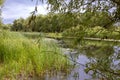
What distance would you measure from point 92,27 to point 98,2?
239 millimetres

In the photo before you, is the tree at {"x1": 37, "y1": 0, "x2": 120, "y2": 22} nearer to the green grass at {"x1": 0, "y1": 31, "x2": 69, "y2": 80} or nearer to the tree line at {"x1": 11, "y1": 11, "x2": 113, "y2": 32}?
the tree line at {"x1": 11, "y1": 11, "x2": 113, "y2": 32}

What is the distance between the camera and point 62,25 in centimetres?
237

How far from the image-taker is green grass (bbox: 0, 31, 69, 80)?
7.35 metres

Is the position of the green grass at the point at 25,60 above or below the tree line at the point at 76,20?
below

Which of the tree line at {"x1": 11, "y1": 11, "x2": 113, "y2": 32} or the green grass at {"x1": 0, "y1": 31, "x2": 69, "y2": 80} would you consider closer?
the tree line at {"x1": 11, "y1": 11, "x2": 113, "y2": 32}

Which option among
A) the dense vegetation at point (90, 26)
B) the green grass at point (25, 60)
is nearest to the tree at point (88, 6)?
the dense vegetation at point (90, 26)

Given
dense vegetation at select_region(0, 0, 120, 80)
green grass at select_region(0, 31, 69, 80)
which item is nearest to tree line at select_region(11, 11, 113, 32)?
dense vegetation at select_region(0, 0, 120, 80)

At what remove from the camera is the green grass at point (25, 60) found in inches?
290

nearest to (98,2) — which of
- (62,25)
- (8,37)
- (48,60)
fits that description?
(62,25)

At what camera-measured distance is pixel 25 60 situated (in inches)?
311

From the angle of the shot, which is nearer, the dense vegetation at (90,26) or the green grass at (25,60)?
the dense vegetation at (90,26)

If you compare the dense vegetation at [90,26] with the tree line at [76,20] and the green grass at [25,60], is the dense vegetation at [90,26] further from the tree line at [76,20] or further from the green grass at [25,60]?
the green grass at [25,60]

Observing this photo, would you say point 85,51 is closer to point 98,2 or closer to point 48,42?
point 98,2

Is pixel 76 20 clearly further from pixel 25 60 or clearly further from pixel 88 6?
pixel 25 60
